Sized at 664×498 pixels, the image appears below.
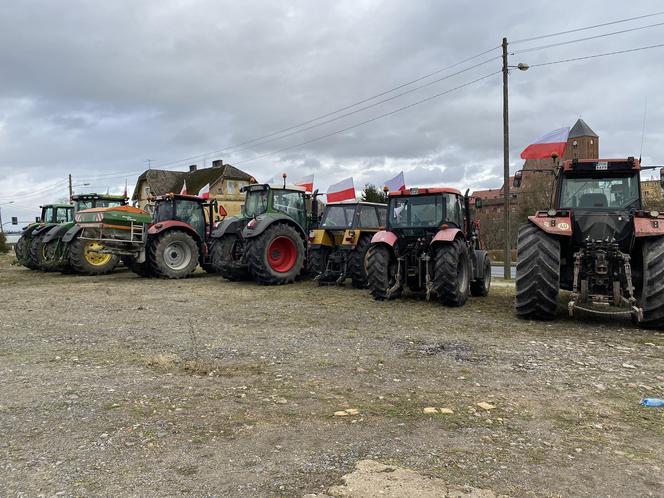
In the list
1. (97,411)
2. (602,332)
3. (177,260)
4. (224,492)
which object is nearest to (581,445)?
(224,492)

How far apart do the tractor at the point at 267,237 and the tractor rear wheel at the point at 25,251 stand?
8892 millimetres

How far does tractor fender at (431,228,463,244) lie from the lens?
826 centimetres

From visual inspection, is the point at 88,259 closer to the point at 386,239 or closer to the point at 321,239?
the point at 321,239

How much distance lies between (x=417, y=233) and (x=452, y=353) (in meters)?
4.04

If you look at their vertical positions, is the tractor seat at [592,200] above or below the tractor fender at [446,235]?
above

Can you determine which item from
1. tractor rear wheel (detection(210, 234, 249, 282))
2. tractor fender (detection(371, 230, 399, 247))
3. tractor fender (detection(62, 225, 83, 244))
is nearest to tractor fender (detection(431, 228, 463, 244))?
tractor fender (detection(371, 230, 399, 247))

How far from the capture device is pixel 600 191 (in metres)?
7.61

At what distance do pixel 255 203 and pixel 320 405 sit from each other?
29.9ft

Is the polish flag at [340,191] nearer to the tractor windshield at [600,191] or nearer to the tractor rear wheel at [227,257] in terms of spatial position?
the tractor rear wheel at [227,257]

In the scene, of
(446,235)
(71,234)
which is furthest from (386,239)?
(71,234)

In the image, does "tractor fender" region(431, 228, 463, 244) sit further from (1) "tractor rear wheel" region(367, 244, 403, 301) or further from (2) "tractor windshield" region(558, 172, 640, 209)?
(2) "tractor windshield" region(558, 172, 640, 209)

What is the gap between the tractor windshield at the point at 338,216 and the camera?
37.4 feet

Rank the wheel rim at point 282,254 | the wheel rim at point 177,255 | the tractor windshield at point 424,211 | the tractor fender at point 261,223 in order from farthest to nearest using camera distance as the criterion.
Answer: the wheel rim at point 177,255 → the wheel rim at point 282,254 → the tractor fender at point 261,223 → the tractor windshield at point 424,211

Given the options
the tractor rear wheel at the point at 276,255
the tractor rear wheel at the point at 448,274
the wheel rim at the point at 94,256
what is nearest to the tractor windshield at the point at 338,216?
the tractor rear wheel at the point at 276,255
